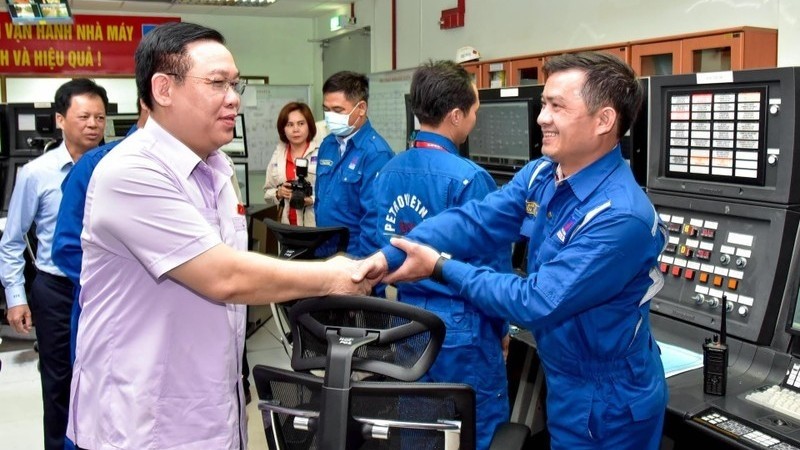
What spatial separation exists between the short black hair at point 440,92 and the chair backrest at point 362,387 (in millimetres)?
1311

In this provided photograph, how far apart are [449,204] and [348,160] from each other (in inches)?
52.8

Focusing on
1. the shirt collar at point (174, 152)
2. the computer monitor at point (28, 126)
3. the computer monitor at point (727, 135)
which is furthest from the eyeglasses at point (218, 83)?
the computer monitor at point (28, 126)

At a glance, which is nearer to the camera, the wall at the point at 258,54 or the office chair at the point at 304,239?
the office chair at the point at 304,239

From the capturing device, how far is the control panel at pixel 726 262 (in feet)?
6.87

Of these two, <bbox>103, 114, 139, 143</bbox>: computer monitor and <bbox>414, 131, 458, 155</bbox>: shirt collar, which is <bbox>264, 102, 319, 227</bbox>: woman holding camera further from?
<bbox>414, 131, 458, 155</bbox>: shirt collar

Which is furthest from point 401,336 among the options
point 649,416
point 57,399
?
point 57,399

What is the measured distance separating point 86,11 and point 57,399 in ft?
25.1

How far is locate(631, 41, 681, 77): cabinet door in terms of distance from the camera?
3859 millimetres

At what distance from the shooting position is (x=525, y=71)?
4.98m

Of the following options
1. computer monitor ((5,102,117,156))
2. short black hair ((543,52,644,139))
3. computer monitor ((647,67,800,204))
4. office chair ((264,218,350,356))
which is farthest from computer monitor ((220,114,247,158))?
short black hair ((543,52,644,139))

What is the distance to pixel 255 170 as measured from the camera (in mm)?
9789

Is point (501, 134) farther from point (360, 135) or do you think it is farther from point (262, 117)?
point (262, 117)

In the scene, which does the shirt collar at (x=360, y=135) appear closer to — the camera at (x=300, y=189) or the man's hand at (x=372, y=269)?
the camera at (x=300, y=189)

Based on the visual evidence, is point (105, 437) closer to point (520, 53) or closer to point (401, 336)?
point (401, 336)
